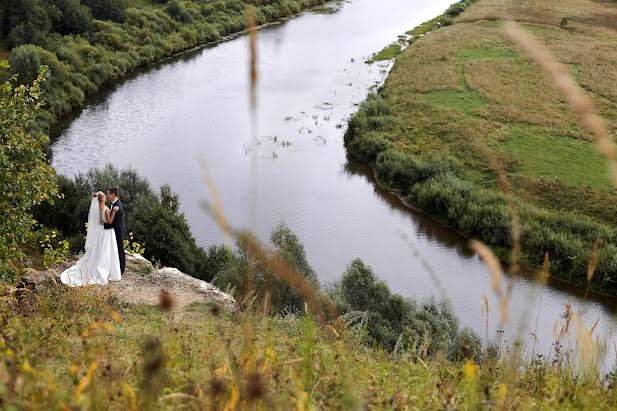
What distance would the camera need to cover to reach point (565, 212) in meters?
25.4

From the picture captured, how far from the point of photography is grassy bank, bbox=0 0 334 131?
36531 millimetres

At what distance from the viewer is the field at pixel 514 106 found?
91.7 ft

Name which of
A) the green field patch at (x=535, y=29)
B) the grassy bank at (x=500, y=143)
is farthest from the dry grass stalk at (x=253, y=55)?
the green field patch at (x=535, y=29)

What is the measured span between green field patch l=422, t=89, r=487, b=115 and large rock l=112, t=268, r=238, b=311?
94.7 feet

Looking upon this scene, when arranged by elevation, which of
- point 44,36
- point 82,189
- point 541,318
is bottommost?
point 541,318

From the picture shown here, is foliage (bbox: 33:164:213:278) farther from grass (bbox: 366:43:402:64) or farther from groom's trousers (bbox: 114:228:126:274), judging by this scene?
grass (bbox: 366:43:402:64)

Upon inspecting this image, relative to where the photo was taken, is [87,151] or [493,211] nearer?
[493,211]

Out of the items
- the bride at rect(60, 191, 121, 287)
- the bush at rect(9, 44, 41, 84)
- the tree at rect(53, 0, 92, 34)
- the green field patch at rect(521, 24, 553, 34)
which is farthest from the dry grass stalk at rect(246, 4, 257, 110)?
the green field patch at rect(521, 24, 553, 34)

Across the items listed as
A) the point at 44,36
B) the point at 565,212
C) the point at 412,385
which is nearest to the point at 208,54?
the point at 44,36

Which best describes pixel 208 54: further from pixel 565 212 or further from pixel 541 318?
pixel 541 318

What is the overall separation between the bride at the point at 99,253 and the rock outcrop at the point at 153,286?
0.85 ft

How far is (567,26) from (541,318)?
47.8 m

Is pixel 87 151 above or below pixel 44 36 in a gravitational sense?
below

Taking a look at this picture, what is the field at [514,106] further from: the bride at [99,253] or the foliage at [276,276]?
the bride at [99,253]
